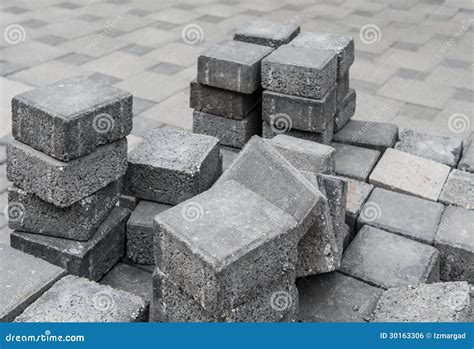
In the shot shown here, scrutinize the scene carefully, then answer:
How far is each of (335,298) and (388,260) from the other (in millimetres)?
595

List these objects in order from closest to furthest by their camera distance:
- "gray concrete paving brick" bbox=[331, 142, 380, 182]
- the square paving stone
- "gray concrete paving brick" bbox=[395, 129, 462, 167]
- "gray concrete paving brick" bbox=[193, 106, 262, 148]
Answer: the square paving stone → "gray concrete paving brick" bbox=[331, 142, 380, 182] → "gray concrete paving brick" bbox=[193, 106, 262, 148] → "gray concrete paving brick" bbox=[395, 129, 462, 167]

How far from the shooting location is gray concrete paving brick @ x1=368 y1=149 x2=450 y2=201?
5602mm

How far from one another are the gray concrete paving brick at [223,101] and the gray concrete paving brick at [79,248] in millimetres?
1733

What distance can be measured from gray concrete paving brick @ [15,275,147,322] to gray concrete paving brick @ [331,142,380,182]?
8.64ft

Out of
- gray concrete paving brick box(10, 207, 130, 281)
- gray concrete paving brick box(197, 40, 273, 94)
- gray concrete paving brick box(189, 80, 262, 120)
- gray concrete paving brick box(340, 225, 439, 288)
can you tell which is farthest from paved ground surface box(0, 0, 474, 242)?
gray concrete paving brick box(340, 225, 439, 288)

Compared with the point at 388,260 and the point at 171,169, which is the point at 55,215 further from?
the point at 388,260

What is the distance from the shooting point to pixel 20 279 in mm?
3900

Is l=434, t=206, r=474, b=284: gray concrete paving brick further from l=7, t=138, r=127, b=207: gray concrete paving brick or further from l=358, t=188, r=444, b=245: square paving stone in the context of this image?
l=7, t=138, r=127, b=207: gray concrete paving brick

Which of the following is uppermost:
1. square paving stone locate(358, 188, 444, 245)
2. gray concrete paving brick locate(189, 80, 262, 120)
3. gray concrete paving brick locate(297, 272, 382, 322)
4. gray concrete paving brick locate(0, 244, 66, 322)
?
gray concrete paving brick locate(189, 80, 262, 120)

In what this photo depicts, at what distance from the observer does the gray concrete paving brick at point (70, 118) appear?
4055 mm

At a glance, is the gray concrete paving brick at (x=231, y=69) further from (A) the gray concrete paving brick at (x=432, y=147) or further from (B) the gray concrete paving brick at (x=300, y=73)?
(A) the gray concrete paving brick at (x=432, y=147)

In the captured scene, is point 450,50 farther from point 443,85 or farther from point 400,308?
point 400,308

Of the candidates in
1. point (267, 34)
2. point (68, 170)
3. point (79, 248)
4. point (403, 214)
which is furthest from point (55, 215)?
point (267, 34)

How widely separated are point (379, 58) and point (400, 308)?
6.67 metres
